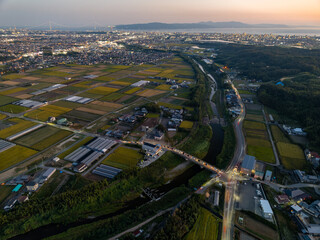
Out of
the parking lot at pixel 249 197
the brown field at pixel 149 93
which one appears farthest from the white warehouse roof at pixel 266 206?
the brown field at pixel 149 93

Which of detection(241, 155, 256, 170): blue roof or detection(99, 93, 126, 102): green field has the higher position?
detection(99, 93, 126, 102): green field

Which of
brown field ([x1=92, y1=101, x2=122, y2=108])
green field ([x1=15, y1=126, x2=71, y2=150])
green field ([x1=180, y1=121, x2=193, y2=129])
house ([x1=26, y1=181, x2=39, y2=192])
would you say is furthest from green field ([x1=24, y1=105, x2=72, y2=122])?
green field ([x1=180, y1=121, x2=193, y2=129])

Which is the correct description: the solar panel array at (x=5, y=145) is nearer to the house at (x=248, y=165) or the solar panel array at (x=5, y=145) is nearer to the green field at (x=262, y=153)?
the house at (x=248, y=165)

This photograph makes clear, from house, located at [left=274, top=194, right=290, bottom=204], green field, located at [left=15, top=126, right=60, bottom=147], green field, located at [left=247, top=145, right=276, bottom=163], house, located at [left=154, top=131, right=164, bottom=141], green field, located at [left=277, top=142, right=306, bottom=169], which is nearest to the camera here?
house, located at [left=274, top=194, right=290, bottom=204]

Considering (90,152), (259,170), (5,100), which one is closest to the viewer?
(259,170)

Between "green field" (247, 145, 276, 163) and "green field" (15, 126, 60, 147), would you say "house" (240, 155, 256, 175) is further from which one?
"green field" (15, 126, 60, 147)

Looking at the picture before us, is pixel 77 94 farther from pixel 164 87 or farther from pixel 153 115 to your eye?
pixel 164 87

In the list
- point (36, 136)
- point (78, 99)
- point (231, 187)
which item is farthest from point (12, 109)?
point (231, 187)
